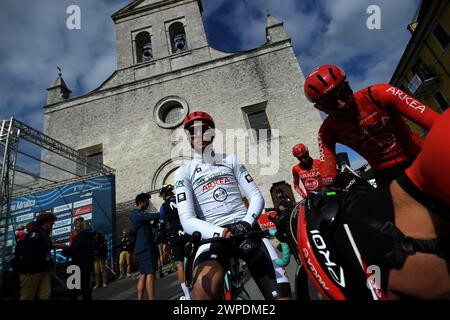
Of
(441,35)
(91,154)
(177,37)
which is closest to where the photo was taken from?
(441,35)

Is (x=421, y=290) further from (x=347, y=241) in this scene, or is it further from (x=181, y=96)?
(x=181, y=96)

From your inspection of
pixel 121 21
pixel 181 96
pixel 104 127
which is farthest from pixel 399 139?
pixel 121 21

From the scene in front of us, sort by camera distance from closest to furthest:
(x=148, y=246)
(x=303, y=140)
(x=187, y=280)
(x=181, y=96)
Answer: (x=187, y=280) < (x=148, y=246) < (x=303, y=140) < (x=181, y=96)

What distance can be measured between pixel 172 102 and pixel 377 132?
14746 mm

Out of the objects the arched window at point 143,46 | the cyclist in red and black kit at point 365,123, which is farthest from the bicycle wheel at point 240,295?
the arched window at point 143,46

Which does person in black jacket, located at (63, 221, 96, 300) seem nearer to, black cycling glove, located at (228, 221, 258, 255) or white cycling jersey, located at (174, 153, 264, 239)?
white cycling jersey, located at (174, 153, 264, 239)

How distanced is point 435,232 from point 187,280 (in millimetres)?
1188

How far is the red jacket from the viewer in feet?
7.39

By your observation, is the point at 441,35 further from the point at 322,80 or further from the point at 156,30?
the point at 322,80

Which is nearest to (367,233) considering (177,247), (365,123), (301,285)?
(365,123)

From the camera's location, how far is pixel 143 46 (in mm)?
19203

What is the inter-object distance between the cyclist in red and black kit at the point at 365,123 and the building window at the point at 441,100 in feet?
61.3

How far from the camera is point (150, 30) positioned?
18234 mm

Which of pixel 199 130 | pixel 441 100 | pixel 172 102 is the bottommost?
pixel 199 130
